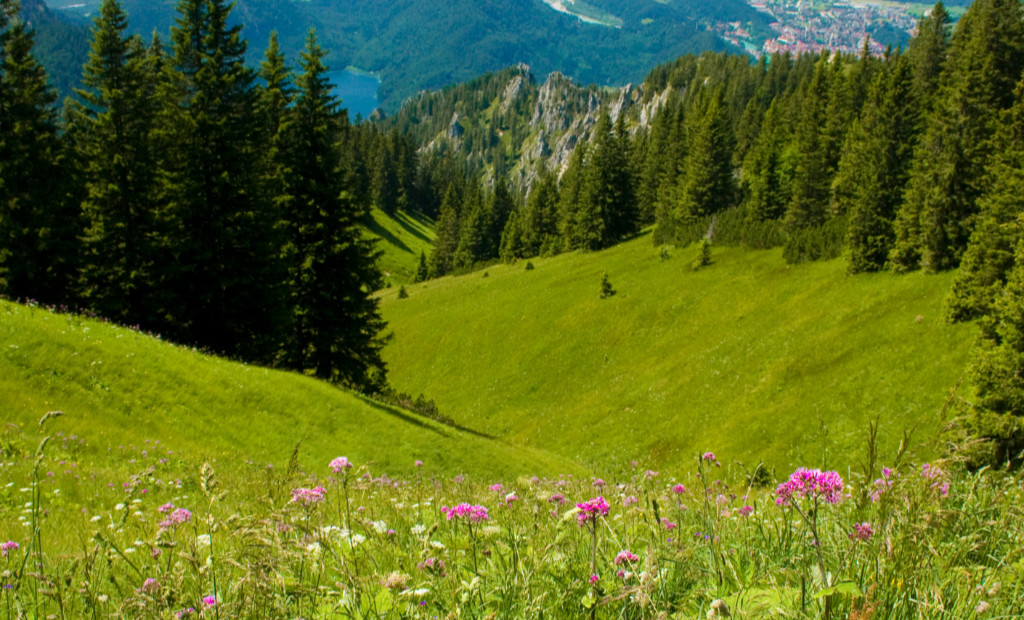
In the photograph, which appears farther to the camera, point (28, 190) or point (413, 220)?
point (413, 220)

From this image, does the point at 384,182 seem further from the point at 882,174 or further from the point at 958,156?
the point at 958,156

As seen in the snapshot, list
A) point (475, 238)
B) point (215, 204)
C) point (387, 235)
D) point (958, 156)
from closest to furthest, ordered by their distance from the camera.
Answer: point (215, 204) → point (958, 156) → point (475, 238) → point (387, 235)

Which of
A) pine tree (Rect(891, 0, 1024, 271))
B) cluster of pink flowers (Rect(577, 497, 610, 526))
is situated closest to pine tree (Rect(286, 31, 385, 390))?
cluster of pink flowers (Rect(577, 497, 610, 526))

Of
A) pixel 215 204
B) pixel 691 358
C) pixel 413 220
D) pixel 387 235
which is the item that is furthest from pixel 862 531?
pixel 413 220

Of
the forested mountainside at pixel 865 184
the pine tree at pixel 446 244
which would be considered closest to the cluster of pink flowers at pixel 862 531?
the forested mountainside at pixel 865 184

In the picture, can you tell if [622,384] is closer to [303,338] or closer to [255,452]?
[303,338]

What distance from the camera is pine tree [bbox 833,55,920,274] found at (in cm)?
3653

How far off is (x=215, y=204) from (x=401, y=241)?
329 ft

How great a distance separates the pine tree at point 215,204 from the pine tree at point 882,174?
3626cm

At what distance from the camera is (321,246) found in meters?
27.2

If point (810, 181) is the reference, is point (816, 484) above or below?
below

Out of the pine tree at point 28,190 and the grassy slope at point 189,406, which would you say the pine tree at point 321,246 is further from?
the pine tree at point 28,190

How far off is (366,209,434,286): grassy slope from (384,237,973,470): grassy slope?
156 ft

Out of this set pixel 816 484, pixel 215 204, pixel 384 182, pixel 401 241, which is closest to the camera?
pixel 816 484
